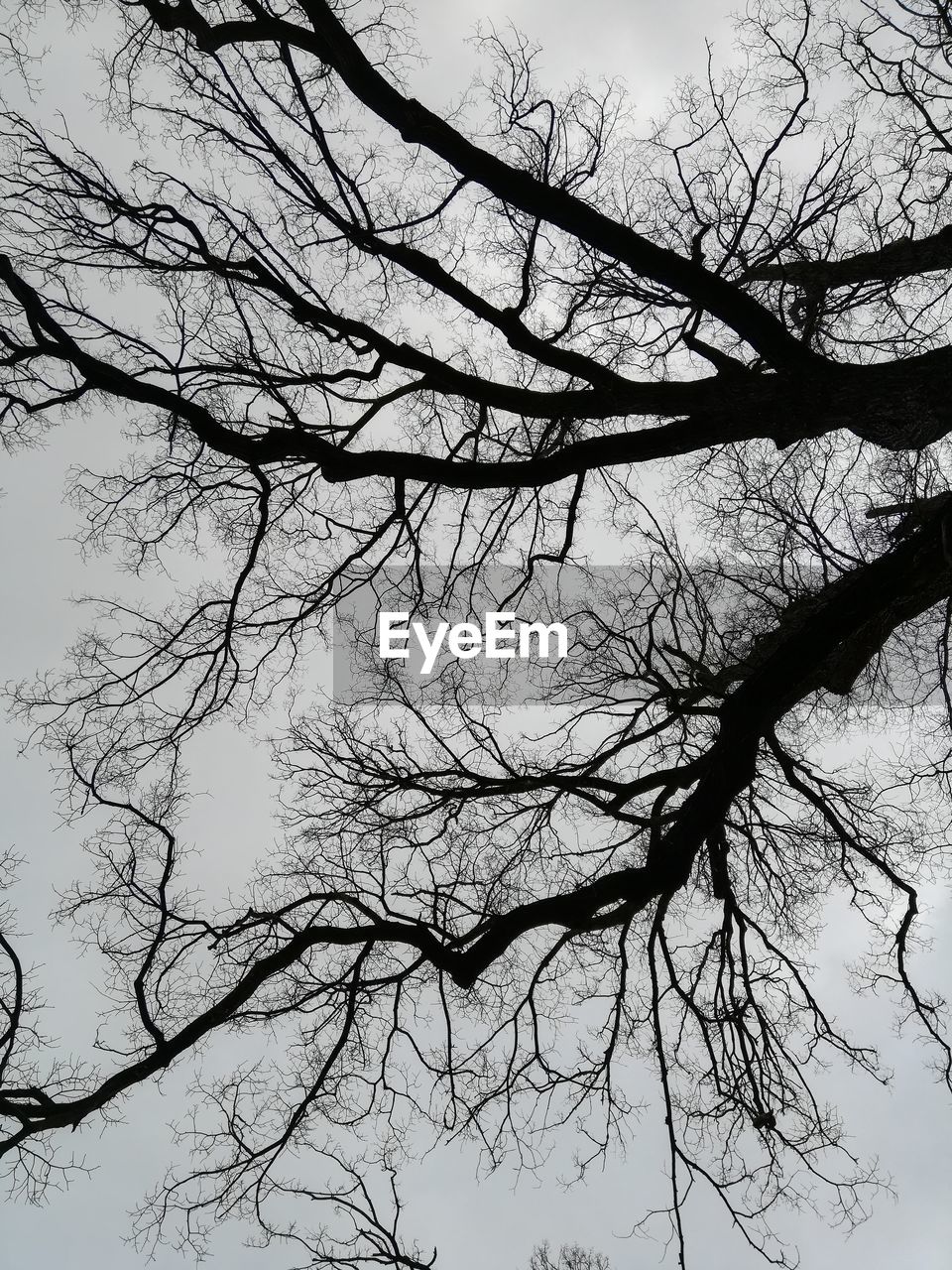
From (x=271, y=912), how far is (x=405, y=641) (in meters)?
2.77

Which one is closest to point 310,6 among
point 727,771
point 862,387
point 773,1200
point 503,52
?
point 503,52

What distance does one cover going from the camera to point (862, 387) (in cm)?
588

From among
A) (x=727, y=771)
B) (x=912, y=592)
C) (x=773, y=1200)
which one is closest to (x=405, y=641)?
(x=727, y=771)

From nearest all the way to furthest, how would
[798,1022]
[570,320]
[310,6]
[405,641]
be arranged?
[310,6]
[798,1022]
[570,320]
[405,641]

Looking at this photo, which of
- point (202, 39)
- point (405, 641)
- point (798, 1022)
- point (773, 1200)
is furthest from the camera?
point (405, 641)

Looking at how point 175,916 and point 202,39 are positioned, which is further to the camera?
point 175,916

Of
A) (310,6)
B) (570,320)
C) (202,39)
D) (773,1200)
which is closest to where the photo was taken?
(310,6)

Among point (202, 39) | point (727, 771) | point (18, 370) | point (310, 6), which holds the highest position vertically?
point (202, 39)

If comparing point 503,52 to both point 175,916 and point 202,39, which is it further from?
point 175,916

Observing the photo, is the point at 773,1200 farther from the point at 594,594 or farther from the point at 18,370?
the point at 18,370

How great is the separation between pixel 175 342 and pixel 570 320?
3.46 meters

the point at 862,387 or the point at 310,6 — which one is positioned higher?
the point at 310,6

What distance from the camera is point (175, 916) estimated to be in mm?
6016

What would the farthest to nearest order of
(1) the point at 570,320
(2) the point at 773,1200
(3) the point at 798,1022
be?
1. (1) the point at 570,320
2. (3) the point at 798,1022
3. (2) the point at 773,1200
